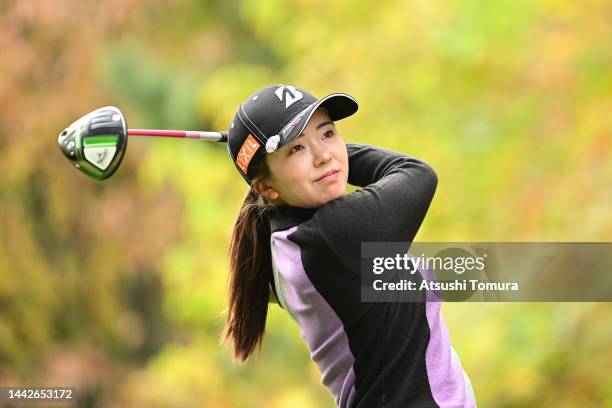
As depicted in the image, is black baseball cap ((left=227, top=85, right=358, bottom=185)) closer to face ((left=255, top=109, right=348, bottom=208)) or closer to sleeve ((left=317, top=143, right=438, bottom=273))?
face ((left=255, top=109, right=348, bottom=208))

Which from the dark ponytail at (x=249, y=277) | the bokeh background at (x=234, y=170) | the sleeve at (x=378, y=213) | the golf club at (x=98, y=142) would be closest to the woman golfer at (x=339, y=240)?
the sleeve at (x=378, y=213)

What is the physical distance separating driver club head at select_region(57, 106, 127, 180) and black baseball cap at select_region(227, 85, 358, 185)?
0.31 meters

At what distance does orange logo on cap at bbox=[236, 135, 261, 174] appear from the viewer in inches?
106

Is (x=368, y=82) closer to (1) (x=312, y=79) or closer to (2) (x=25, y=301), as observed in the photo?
(1) (x=312, y=79)

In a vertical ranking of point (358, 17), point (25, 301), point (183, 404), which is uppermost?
point (358, 17)

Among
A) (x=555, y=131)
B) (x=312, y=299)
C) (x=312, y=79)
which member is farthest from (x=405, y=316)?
(x=312, y=79)

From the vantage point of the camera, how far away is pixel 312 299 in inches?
106

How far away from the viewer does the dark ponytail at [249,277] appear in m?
2.91

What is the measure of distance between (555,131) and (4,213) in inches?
174

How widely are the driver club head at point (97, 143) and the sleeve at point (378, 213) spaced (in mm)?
601

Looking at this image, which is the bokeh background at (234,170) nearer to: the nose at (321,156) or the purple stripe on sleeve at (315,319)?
the purple stripe on sleeve at (315,319)

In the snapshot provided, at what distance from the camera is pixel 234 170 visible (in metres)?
9.24

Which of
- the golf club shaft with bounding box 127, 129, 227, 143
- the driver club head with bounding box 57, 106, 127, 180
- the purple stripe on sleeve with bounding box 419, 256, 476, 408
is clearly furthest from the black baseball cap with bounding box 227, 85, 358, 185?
the purple stripe on sleeve with bounding box 419, 256, 476, 408

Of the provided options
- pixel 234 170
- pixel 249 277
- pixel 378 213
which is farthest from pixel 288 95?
pixel 234 170
